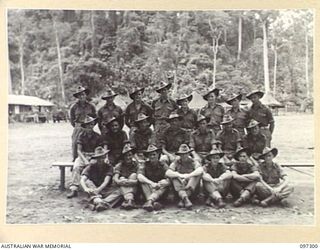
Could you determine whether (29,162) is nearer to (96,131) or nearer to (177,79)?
(96,131)

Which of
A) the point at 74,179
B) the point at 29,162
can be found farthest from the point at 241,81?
the point at 29,162

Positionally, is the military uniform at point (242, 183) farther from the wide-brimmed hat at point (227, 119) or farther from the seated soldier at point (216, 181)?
the wide-brimmed hat at point (227, 119)

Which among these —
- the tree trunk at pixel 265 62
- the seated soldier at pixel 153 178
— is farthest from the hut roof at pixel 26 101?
the tree trunk at pixel 265 62

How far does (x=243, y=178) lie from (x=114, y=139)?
53cm

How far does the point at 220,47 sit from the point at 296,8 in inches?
13.4

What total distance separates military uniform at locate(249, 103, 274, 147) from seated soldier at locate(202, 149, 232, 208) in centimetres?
21

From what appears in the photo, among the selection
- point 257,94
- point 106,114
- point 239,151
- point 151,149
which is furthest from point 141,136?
point 257,94

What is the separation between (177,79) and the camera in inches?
77.5

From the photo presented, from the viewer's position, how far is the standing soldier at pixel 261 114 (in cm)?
195

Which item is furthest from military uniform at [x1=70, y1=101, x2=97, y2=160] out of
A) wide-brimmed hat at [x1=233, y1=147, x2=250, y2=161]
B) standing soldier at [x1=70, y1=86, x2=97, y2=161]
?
wide-brimmed hat at [x1=233, y1=147, x2=250, y2=161]

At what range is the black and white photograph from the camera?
1.93 metres

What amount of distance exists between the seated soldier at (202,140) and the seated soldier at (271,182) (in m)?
0.22

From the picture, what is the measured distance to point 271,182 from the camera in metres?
1.93

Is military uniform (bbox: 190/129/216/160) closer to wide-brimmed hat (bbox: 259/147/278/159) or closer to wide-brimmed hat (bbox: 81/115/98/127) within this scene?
wide-brimmed hat (bbox: 259/147/278/159)
